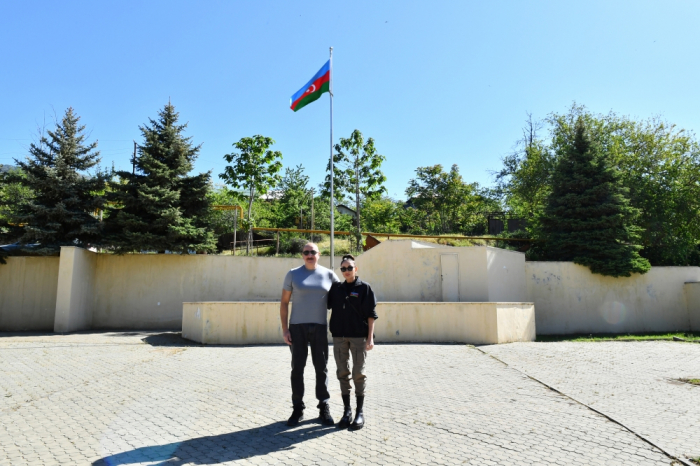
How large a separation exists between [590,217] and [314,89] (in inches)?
436

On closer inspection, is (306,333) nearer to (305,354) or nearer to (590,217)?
(305,354)

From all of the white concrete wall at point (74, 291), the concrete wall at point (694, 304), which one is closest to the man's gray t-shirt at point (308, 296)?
the white concrete wall at point (74, 291)

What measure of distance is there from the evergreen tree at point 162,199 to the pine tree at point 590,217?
1279 centimetres

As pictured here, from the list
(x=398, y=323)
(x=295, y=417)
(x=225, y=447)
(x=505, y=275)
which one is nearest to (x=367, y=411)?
(x=295, y=417)

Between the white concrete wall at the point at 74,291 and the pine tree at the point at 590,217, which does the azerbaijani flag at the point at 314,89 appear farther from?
the pine tree at the point at 590,217

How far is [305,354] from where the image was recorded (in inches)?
185

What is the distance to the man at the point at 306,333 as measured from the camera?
4652 millimetres

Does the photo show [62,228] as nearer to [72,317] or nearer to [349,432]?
[72,317]

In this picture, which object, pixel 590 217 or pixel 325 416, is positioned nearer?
pixel 325 416

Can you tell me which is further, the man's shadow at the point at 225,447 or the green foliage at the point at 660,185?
the green foliage at the point at 660,185

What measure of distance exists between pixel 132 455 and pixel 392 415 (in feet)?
8.51

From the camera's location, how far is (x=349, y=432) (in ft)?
14.5

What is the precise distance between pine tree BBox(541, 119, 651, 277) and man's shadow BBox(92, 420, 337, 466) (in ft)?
47.5

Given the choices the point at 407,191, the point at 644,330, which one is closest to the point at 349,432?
the point at 644,330
